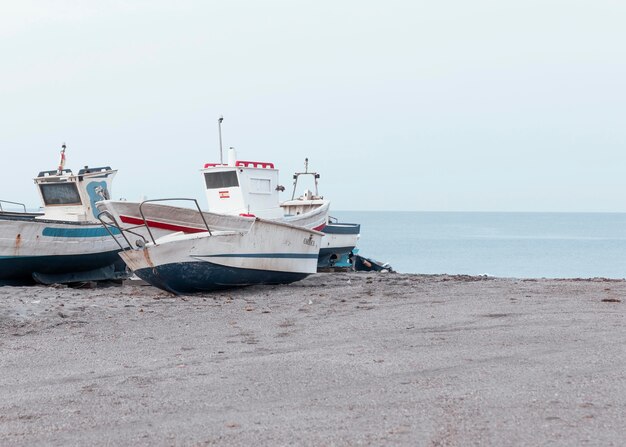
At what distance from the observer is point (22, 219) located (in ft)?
52.9

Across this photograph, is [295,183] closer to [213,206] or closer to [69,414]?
[213,206]

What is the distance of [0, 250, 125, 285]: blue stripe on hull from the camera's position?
→ 1617cm

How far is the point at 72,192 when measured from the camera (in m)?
19.1

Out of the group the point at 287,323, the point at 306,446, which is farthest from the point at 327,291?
the point at 306,446

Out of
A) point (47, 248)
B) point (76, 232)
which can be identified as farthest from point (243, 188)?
point (47, 248)

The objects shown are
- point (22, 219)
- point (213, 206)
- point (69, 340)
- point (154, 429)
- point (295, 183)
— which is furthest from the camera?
point (295, 183)

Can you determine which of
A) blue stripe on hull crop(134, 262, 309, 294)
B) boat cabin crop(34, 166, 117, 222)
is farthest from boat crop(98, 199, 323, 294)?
boat cabin crop(34, 166, 117, 222)

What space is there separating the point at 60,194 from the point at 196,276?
295 inches

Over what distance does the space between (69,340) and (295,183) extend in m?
18.4

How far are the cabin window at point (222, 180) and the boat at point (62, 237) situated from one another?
226 cm

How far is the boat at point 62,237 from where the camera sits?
1609 centimetres

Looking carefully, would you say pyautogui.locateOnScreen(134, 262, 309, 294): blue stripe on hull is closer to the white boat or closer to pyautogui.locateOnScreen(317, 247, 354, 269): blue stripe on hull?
the white boat

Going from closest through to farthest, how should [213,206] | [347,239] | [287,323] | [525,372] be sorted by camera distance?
[525,372] → [287,323] → [213,206] → [347,239]

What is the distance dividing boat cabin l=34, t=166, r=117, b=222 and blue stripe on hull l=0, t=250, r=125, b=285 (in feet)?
4.23
